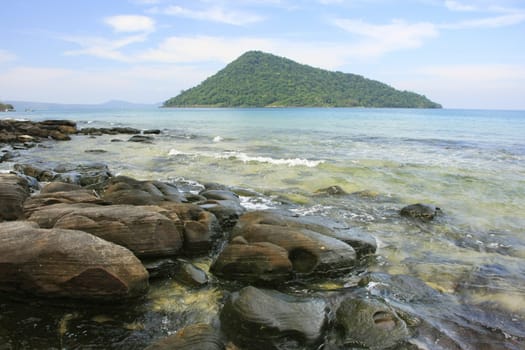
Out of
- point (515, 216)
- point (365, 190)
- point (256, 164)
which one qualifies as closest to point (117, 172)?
point (256, 164)

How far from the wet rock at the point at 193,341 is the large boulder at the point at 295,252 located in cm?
190

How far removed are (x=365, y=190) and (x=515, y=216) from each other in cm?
464

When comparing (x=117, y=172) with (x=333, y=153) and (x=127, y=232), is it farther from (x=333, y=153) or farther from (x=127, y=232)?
(x=333, y=153)

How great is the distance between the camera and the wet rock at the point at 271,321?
4668mm

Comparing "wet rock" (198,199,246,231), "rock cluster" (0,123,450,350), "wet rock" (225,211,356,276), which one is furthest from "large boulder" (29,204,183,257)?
"wet rock" (198,199,246,231)

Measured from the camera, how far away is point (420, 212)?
10.7 metres

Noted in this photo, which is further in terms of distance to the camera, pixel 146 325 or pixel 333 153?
pixel 333 153

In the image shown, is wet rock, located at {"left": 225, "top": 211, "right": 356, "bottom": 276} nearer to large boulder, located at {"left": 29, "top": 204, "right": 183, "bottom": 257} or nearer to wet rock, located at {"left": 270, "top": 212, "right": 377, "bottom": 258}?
wet rock, located at {"left": 270, "top": 212, "right": 377, "bottom": 258}

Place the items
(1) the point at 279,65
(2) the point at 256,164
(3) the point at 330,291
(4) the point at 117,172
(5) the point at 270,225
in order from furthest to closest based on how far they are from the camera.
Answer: (1) the point at 279,65 → (2) the point at 256,164 → (4) the point at 117,172 → (5) the point at 270,225 → (3) the point at 330,291

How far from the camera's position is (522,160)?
22266mm

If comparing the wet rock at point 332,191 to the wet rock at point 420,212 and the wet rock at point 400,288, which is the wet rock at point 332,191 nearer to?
the wet rock at point 420,212

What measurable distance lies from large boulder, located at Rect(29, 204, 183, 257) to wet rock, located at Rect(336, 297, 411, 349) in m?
3.23

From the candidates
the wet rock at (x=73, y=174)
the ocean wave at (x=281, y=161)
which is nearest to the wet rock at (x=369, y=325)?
the wet rock at (x=73, y=174)

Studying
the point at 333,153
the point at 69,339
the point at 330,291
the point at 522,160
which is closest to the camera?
the point at 69,339
